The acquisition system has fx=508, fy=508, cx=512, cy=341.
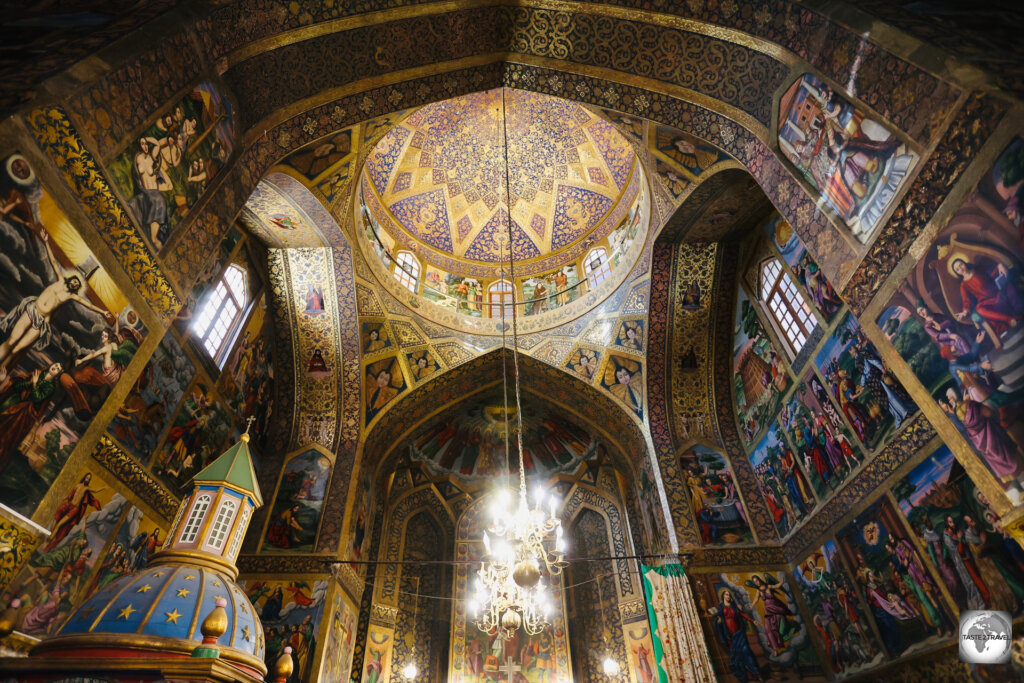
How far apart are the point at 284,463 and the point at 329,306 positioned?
336 centimetres

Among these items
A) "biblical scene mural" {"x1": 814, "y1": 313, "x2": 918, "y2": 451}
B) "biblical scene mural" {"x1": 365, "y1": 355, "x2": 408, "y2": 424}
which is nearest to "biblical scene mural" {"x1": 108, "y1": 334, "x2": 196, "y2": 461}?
"biblical scene mural" {"x1": 365, "y1": 355, "x2": 408, "y2": 424}

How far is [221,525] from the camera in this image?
5.26 m

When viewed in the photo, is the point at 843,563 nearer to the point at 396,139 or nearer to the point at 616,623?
the point at 616,623

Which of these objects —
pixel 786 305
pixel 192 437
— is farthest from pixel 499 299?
pixel 192 437

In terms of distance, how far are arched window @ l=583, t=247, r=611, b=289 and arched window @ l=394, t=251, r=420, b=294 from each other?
431cm

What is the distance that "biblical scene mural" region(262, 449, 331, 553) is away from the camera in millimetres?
9445

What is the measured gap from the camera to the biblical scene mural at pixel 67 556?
5.33 meters

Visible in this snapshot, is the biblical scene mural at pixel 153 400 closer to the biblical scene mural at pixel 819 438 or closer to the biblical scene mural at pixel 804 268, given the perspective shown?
the biblical scene mural at pixel 804 268

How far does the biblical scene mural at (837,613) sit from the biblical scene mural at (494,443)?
610 centimetres

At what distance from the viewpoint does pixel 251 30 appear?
19.1ft

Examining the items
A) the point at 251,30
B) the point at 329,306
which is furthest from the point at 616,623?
the point at 251,30

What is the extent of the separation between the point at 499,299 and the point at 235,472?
8541 millimetres

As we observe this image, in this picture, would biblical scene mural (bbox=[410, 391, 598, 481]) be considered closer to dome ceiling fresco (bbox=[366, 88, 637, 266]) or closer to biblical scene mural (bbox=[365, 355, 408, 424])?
biblical scene mural (bbox=[365, 355, 408, 424])

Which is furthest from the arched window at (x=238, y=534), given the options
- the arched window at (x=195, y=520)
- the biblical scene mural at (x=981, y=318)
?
the biblical scene mural at (x=981, y=318)
